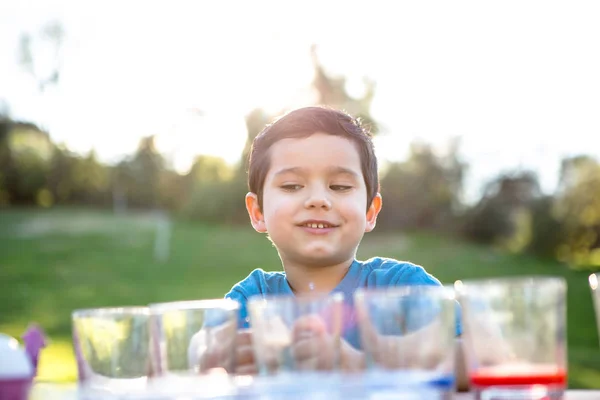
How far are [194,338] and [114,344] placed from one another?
0.36 ft

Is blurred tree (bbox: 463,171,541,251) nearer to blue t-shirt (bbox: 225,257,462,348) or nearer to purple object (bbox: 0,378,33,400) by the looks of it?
blue t-shirt (bbox: 225,257,462,348)

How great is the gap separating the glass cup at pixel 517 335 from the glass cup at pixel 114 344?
43 cm

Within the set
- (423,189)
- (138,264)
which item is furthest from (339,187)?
(423,189)

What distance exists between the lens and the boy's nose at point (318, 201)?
6.50 feet

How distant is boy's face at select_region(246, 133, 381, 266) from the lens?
6.58ft

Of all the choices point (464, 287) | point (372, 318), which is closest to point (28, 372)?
point (372, 318)

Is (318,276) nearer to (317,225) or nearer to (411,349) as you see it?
(317,225)

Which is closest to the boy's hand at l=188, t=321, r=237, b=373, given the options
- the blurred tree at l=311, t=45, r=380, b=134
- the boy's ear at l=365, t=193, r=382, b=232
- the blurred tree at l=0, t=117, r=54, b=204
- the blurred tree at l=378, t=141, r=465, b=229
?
the boy's ear at l=365, t=193, r=382, b=232

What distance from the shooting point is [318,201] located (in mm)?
1984

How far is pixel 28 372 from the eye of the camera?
3.11 ft

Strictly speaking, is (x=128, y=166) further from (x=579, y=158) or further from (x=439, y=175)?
(x=579, y=158)

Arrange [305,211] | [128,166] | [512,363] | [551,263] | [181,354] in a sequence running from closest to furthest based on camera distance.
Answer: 1. [512,363]
2. [181,354]
3. [305,211]
4. [551,263]
5. [128,166]

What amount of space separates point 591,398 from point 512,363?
24 cm

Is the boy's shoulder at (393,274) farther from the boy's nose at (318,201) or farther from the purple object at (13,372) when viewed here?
the purple object at (13,372)
